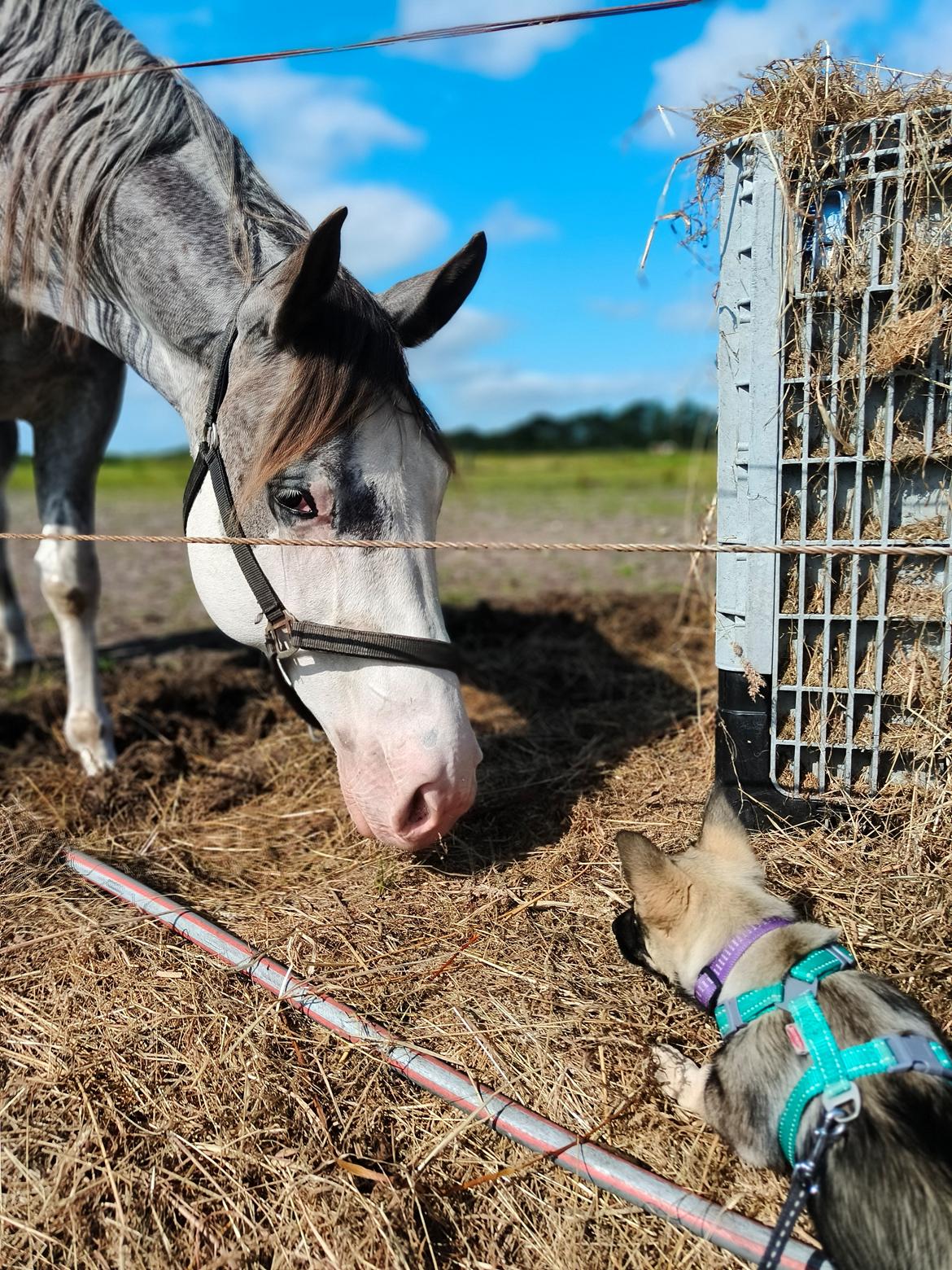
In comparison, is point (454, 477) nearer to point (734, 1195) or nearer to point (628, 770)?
point (628, 770)

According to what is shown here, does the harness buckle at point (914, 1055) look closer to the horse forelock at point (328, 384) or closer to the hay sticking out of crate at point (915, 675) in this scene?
the hay sticking out of crate at point (915, 675)

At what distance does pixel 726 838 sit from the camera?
2279mm

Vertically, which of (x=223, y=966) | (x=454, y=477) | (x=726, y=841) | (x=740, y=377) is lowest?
(x=223, y=966)

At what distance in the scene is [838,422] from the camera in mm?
2652

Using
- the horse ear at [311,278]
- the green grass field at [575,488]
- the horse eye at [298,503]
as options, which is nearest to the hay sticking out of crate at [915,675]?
the green grass field at [575,488]

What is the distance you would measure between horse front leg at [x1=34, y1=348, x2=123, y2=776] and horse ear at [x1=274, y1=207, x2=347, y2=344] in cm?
224

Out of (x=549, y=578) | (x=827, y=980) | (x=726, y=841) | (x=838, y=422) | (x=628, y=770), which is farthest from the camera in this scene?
(x=549, y=578)

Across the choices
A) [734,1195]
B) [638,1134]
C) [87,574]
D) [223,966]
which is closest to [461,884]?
[223,966]

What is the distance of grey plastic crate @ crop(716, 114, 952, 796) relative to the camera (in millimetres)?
2529

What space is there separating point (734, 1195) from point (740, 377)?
221 centimetres

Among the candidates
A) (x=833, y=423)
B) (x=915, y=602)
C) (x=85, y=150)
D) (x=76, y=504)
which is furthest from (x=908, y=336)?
(x=76, y=504)

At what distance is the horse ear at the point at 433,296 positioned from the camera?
301cm

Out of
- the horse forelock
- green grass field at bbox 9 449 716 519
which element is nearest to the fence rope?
the horse forelock

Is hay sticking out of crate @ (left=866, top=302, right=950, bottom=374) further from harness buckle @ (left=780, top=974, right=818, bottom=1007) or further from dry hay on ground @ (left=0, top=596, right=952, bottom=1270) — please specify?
harness buckle @ (left=780, top=974, right=818, bottom=1007)
